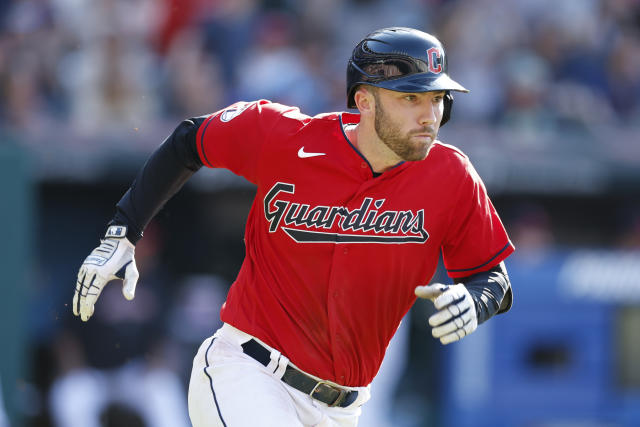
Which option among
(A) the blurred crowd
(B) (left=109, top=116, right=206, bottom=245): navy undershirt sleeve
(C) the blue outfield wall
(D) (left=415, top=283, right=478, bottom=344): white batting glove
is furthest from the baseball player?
(C) the blue outfield wall

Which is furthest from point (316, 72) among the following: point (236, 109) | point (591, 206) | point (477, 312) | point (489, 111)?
point (477, 312)

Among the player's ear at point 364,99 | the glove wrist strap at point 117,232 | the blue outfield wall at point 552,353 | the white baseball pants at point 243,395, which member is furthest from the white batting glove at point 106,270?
the blue outfield wall at point 552,353

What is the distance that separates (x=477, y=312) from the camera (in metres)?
3.40

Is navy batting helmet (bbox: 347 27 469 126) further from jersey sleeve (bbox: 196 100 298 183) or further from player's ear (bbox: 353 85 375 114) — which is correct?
jersey sleeve (bbox: 196 100 298 183)

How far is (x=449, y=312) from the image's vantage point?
3215 millimetres

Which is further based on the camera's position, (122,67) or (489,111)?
(489,111)

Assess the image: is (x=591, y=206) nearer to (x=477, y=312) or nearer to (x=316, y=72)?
(x=316, y=72)

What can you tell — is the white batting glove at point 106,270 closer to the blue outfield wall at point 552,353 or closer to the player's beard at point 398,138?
the player's beard at point 398,138

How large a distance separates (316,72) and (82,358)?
304 cm

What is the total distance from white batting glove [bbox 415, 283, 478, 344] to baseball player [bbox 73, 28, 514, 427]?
273mm

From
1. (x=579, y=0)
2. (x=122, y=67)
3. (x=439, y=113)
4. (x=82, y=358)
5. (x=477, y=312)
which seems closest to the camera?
(x=477, y=312)

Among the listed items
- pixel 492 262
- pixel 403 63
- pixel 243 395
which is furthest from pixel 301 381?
pixel 403 63

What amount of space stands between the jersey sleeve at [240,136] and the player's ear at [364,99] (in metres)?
0.26

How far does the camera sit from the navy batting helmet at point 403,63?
352 cm
